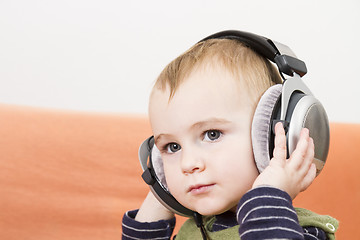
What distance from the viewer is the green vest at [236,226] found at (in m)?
0.75

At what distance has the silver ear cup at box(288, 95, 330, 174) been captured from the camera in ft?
2.30

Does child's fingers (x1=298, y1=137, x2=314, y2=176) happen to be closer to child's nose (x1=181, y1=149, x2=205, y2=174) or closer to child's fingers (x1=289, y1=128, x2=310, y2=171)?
child's fingers (x1=289, y1=128, x2=310, y2=171)

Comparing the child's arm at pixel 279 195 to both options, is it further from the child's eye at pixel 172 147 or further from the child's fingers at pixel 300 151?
the child's eye at pixel 172 147

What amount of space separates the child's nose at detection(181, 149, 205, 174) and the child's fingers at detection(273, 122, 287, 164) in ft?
0.37

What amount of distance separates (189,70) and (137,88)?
42.5 inches

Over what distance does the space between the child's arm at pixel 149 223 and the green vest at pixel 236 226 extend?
0.05m

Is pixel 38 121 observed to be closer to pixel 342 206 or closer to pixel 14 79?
pixel 14 79

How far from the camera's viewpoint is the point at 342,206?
56.1 inches

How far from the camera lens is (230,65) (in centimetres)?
78

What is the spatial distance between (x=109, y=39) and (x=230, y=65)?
44.4 inches

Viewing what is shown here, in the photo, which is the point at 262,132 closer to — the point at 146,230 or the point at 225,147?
the point at 225,147

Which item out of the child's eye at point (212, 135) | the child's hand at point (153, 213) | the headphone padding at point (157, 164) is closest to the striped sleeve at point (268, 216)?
the child's eye at point (212, 135)

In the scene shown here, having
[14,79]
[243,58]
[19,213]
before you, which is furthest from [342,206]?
[14,79]

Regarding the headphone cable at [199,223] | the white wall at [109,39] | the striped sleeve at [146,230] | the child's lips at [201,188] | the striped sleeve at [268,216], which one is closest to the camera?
the striped sleeve at [268,216]
